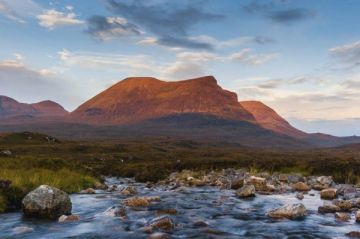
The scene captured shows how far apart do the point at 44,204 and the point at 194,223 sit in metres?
5.54

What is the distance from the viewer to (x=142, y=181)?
38688 mm

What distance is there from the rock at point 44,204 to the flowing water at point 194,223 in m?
0.48

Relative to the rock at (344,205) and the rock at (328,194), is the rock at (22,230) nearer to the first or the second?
the rock at (344,205)

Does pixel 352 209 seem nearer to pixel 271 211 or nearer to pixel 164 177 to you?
pixel 271 211

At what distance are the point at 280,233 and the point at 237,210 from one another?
486 cm

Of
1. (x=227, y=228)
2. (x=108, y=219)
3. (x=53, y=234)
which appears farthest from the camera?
(x=108, y=219)

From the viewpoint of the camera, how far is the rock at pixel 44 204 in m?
15.0

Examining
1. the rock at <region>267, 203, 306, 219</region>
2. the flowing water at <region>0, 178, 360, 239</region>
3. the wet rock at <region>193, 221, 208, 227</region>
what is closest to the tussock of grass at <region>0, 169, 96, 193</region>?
the flowing water at <region>0, 178, 360, 239</region>

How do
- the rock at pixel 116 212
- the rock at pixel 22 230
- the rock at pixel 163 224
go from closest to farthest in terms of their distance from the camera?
the rock at pixel 22 230
the rock at pixel 163 224
the rock at pixel 116 212

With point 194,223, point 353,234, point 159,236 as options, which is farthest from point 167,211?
point 353,234

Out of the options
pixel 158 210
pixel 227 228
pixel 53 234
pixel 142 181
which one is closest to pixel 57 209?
pixel 53 234

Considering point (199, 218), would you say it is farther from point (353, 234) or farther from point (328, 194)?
point (328, 194)

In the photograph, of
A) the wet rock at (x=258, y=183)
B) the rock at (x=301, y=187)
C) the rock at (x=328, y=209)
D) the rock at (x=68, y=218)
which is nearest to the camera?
the rock at (x=68, y=218)

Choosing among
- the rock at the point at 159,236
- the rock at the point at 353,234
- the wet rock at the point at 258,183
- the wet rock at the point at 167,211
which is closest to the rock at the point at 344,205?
the rock at the point at 353,234
